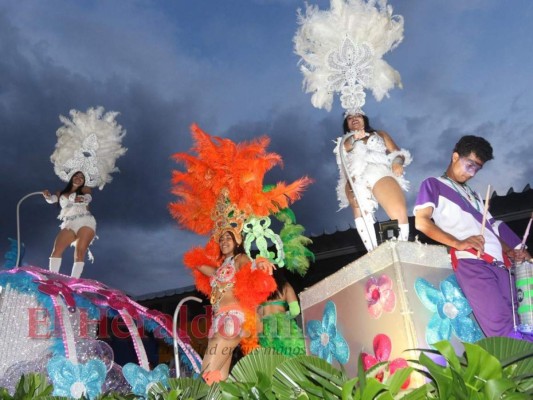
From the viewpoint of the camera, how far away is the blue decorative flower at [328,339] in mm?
2645

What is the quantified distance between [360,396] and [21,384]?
1630mm

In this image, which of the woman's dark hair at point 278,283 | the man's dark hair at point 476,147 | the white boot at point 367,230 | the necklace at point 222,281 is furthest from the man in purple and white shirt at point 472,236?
the woman's dark hair at point 278,283

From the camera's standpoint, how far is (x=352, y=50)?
3.42 meters

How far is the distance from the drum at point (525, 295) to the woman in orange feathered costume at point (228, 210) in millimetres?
1932

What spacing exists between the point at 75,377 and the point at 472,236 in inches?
88.1

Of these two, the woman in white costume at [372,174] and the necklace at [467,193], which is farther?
the woman in white costume at [372,174]

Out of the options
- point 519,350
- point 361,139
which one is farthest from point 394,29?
point 519,350

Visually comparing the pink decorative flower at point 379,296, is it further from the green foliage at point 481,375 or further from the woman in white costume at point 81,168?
the woman in white costume at point 81,168

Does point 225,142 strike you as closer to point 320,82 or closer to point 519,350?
point 320,82

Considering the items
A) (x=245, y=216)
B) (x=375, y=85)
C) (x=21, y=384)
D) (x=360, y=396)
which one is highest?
(x=375, y=85)

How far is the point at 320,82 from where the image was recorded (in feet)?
11.4

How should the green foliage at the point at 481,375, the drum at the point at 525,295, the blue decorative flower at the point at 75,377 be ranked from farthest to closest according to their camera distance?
the blue decorative flower at the point at 75,377 → the drum at the point at 525,295 → the green foliage at the point at 481,375

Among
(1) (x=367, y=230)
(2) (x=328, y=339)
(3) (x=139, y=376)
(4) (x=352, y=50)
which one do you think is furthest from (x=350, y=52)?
(3) (x=139, y=376)

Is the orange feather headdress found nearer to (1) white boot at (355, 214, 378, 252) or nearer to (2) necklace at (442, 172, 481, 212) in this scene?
(1) white boot at (355, 214, 378, 252)
